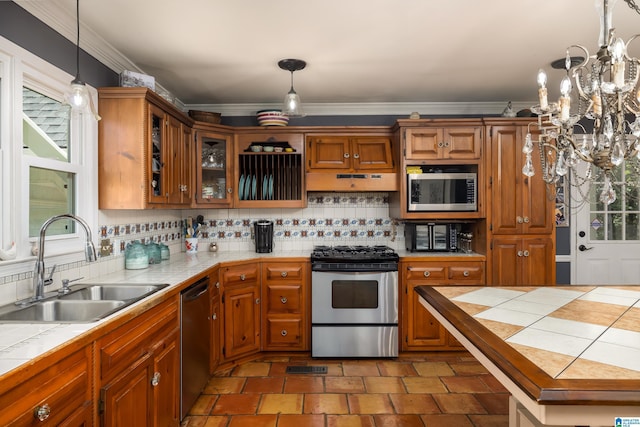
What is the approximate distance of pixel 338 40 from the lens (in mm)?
2537

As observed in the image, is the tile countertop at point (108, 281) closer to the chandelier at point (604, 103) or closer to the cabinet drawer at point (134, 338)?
the cabinet drawer at point (134, 338)

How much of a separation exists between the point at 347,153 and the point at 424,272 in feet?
4.38

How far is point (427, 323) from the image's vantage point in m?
3.46

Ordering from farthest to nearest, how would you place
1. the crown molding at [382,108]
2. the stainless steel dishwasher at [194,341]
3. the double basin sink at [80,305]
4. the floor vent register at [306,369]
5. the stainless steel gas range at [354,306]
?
the crown molding at [382,108], the stainless steel gas range at [354,306], the floor vent register at [306,369], the stainless steel dishwasher at [194,341], the double basin sink at [80,305]

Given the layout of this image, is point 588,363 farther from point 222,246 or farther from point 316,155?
point 222,246

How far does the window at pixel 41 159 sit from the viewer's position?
6.11ft

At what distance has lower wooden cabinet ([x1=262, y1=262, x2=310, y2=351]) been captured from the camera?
11.3ft

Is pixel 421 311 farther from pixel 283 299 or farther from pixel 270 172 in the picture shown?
pixel 270 172

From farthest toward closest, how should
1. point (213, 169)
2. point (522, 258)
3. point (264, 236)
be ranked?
point (264, 236), point (213, 169), point (522, 258)

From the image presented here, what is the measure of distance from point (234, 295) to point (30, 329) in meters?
1.84

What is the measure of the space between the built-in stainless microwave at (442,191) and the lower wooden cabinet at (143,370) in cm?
232

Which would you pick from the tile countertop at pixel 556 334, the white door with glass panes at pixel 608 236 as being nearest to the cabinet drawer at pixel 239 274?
the tile countertop at pixel 556 334

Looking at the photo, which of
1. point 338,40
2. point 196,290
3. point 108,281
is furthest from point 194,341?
point 338,40

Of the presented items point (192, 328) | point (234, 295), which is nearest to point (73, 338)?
point (192, 328)
